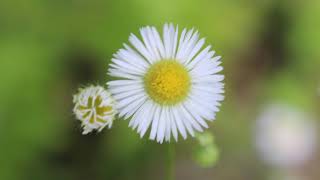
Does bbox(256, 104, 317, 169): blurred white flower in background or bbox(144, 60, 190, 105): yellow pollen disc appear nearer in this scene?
bbox(144, 60, 190, 105): yellow pollen disc

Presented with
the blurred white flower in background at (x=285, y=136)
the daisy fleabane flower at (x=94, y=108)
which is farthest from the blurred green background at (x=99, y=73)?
the daisy fleabane flower at (x=94, y=108)

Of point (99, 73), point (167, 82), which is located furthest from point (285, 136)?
point (167, 82)

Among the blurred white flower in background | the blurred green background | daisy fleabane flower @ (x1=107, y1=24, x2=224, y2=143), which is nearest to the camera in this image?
daisy fleabane flower @ (x1=107, y1=24, x2=224, y2=143)

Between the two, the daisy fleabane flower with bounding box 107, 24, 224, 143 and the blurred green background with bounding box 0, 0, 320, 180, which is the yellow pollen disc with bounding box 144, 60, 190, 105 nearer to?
the daisy fleabane flower with bounding box 107, 24, 224, 143

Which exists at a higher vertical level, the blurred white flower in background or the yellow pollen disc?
the blurred white flower in background

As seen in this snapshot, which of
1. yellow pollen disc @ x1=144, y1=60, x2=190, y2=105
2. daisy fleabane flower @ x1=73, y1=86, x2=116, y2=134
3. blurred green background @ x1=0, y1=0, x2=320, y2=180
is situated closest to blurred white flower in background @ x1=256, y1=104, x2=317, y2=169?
blurred green background @ x1=0, y1=0, x2=320, y2=180

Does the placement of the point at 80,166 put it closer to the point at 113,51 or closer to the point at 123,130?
the point at 123,130

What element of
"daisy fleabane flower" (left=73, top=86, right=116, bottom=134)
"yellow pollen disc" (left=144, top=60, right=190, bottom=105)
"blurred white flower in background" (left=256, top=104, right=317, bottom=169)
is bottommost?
"daisy fleabane flower" (left=73, top=86, right=116, bottom=134)

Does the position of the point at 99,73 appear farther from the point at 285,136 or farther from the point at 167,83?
the point at 285,136
